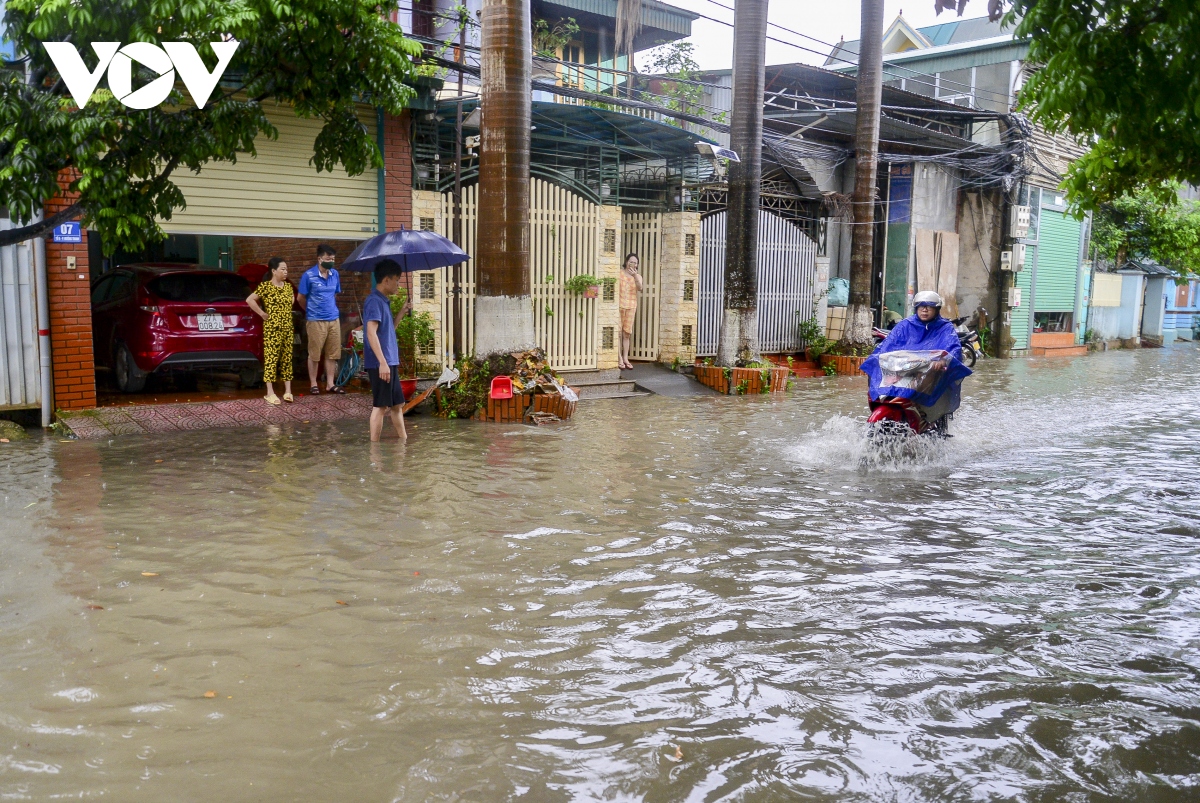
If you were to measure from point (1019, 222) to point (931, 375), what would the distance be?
58.4 ft

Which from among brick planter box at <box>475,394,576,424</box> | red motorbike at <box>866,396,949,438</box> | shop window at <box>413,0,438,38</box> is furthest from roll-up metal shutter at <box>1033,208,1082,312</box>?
red motorbike at <box>866,396,949,438</box>

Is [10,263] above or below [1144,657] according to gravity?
above

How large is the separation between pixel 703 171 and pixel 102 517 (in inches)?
529

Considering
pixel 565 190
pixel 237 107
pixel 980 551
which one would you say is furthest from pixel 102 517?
pixel 565 190

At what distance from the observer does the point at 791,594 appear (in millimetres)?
5352

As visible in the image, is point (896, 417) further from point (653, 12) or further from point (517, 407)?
point (653, 12)

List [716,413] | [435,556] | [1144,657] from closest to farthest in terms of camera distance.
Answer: [1144,657], [435,556], [716,413]

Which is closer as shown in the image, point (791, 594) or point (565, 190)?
point (791, 594)

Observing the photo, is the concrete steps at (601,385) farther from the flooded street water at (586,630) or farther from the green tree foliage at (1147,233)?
the green tree foliage at (1147,233)

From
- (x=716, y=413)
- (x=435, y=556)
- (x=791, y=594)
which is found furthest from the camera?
(x=716, y=413)

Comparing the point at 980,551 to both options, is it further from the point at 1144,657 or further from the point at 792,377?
the point at 792,377

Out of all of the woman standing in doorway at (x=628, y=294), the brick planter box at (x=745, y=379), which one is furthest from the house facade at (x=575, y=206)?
the brick planter box at (x=745, y=379)

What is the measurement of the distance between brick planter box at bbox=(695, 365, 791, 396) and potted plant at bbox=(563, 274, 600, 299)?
2.37 metres

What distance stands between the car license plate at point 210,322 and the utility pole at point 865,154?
11403mm
